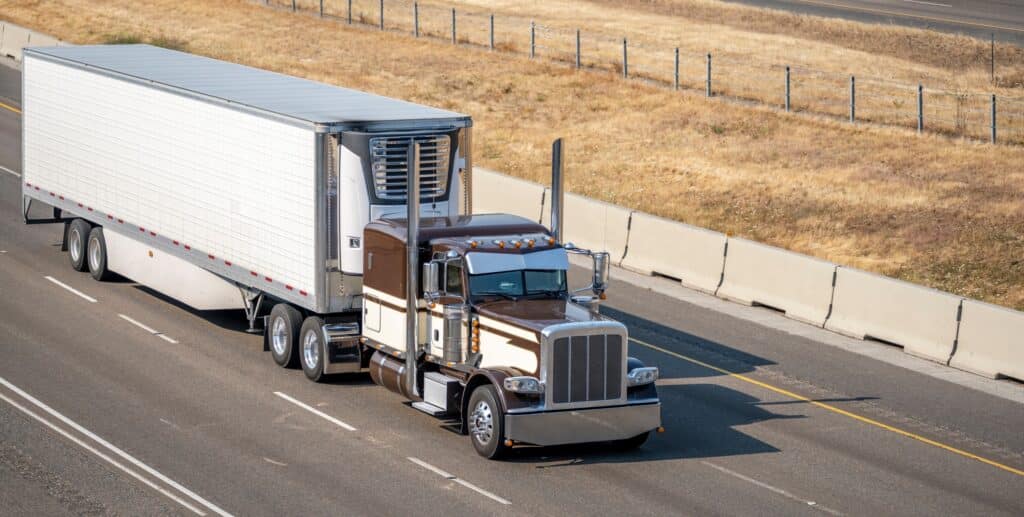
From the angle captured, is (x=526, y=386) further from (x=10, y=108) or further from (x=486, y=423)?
(x=10, y=108)

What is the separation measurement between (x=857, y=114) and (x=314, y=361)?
2775cm

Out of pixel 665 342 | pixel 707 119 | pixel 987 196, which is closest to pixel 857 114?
pixel 707 119

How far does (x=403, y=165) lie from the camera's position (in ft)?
69.8

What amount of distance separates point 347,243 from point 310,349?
1.94 metres

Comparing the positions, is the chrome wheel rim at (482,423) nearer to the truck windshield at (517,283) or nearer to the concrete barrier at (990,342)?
the truck windshield at (517,283)

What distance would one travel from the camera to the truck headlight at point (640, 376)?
728 inches

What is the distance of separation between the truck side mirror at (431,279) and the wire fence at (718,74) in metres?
26.7

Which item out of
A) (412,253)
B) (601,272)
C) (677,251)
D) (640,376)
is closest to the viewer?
(640,376)

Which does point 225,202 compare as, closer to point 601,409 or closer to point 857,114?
point 601,409

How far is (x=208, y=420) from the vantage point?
19891 mm

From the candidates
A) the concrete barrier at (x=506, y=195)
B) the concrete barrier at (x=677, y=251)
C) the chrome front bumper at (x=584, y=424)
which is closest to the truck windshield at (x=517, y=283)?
the chrome front bumper at (x=584, y=424)

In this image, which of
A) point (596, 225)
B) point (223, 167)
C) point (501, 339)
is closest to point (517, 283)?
point (501, 339)

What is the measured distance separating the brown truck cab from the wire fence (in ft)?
84.2

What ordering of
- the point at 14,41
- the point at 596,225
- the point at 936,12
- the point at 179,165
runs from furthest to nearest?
the point at 936,12, the point at 14,41, the point at 596,225, the point at 179,165
